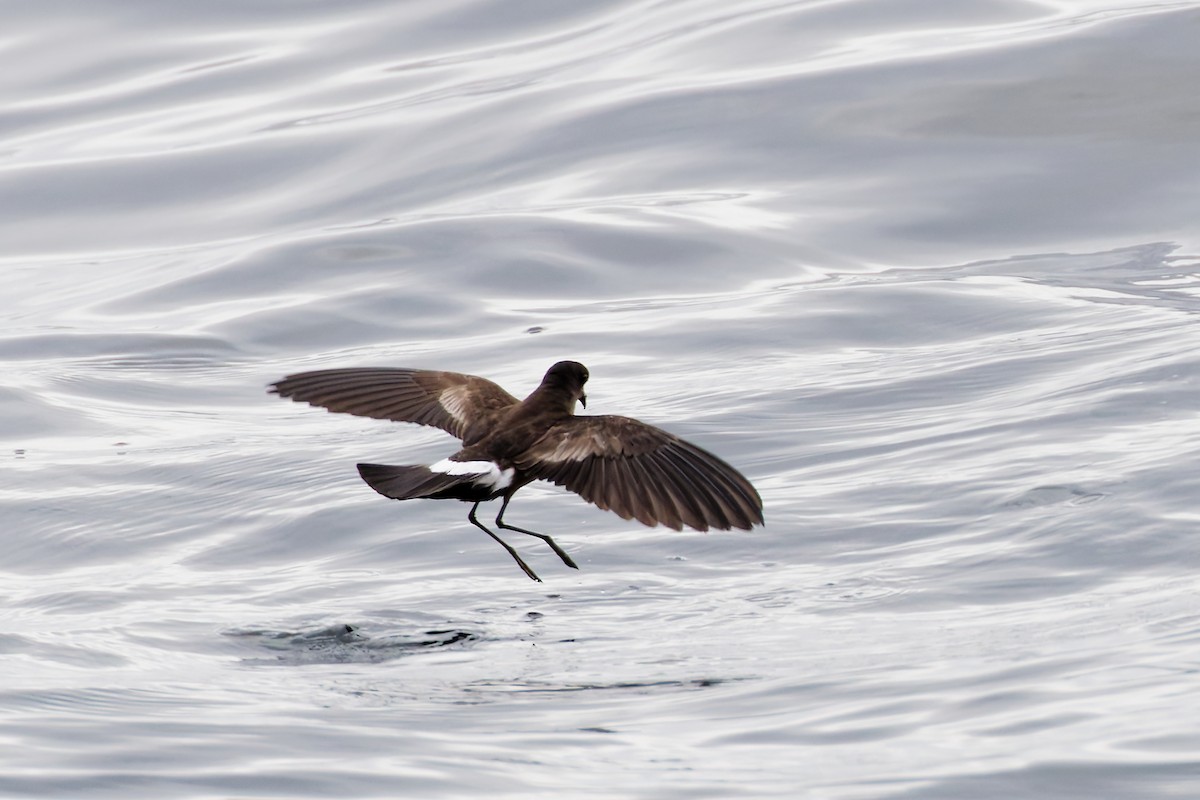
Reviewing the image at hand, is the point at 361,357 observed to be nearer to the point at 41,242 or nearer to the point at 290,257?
the point at 290,257

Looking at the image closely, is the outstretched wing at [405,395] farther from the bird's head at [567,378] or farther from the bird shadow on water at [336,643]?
the bird shadow on water at [336,643]

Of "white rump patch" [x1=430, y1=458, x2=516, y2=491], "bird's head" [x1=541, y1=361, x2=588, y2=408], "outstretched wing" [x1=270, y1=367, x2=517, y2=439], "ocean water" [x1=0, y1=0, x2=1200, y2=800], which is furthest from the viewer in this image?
"outstretched wing" [x1=270, y1=367, x2=517, y2=439]

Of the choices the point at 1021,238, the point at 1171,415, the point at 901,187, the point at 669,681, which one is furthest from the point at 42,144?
the point at 669,681

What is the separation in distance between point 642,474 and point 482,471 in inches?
20.3

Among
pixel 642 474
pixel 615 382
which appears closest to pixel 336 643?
pixel 642 474

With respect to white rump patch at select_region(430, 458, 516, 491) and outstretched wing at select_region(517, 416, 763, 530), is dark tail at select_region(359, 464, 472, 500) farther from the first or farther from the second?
outstretched wing at select_region(517, 416, 763, 530)

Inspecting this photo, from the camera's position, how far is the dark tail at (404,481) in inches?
206

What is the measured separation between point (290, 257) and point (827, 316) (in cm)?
363

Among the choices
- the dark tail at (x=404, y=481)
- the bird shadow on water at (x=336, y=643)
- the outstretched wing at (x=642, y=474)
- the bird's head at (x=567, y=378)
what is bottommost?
the bird shadow on water at (x=336, y=643)

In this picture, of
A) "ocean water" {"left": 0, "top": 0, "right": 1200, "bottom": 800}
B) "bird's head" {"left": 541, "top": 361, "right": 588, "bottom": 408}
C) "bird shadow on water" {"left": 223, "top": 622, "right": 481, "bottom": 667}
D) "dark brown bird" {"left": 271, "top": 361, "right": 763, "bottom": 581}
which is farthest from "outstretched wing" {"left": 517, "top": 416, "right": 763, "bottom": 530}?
"bird shadow on water" {"left": 223, "top": 622, "right": 481, "bottom": 667}

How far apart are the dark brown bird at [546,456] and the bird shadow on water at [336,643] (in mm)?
433

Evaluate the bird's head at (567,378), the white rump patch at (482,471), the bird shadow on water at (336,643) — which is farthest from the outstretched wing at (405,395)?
the bird shadow on water at (336,643)

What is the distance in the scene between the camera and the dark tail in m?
5.23

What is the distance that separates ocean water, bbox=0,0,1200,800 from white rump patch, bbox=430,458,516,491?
416mm
